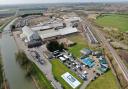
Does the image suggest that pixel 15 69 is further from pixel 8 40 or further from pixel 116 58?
pixel 8 40

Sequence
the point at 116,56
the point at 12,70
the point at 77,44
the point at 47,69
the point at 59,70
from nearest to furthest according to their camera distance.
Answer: the point at 59,70, the point at 47,69, the point at 12,70, the point at 116,56, the point at 77,44

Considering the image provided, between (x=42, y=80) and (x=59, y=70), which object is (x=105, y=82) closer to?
(x=59, y=70)

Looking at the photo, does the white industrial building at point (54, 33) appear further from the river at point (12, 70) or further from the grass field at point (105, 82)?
the grass field at point (105, 82)

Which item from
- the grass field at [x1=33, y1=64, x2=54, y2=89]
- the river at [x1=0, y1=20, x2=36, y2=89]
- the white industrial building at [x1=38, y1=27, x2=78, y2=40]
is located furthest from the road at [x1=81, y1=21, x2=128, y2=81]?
the river at [x1=0, y1=20, x2=36, y2=89]

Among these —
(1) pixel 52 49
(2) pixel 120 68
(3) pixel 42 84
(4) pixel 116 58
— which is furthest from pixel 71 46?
(3) pixel 42 84

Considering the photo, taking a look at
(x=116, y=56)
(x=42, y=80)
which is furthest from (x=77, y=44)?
(x=42, y=80)

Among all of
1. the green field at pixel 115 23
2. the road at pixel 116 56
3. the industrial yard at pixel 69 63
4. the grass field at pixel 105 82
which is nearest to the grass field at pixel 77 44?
the industrial yard at pixel 69 63
